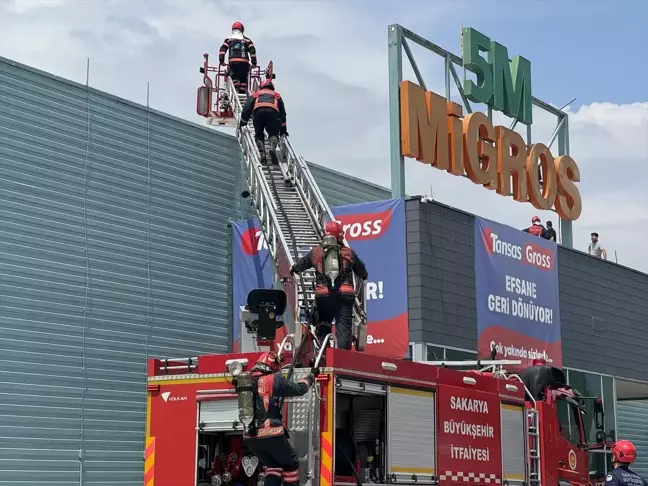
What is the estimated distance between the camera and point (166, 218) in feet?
62.5

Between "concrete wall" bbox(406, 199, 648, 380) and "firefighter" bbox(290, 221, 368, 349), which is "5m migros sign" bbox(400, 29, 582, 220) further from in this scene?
"firefighter" bbox(290, 221, 368, 349)

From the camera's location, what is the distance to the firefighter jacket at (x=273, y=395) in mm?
9570

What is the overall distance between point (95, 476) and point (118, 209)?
4.40 metres

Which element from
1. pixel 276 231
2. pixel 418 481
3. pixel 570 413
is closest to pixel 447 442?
pixel 418 481

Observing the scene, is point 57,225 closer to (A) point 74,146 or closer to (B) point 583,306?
(A) point 74,146

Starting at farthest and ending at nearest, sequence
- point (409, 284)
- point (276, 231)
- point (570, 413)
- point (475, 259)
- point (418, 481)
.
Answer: point (475, 259)
point (409, 284)
point (276, 231)
point (570, 413)
point (418, 481)

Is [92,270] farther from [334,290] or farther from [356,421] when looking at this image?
[356,421]

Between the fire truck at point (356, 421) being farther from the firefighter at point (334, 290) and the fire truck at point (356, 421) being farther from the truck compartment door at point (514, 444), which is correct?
the firefighter at point (334, 290)

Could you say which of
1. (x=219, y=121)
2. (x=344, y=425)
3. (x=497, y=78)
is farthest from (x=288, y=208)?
(x=497, y=78)

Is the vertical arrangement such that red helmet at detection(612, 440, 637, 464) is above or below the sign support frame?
below

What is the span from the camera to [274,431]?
9.56 m

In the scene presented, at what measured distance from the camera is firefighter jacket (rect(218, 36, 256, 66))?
20359 mm

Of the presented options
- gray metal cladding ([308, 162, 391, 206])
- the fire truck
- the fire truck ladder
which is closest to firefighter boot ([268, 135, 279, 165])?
the fire truck ladder

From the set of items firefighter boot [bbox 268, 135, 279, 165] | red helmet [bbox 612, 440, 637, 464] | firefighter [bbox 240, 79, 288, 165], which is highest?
firefighter [bbox 240, 79, 288, 165]
